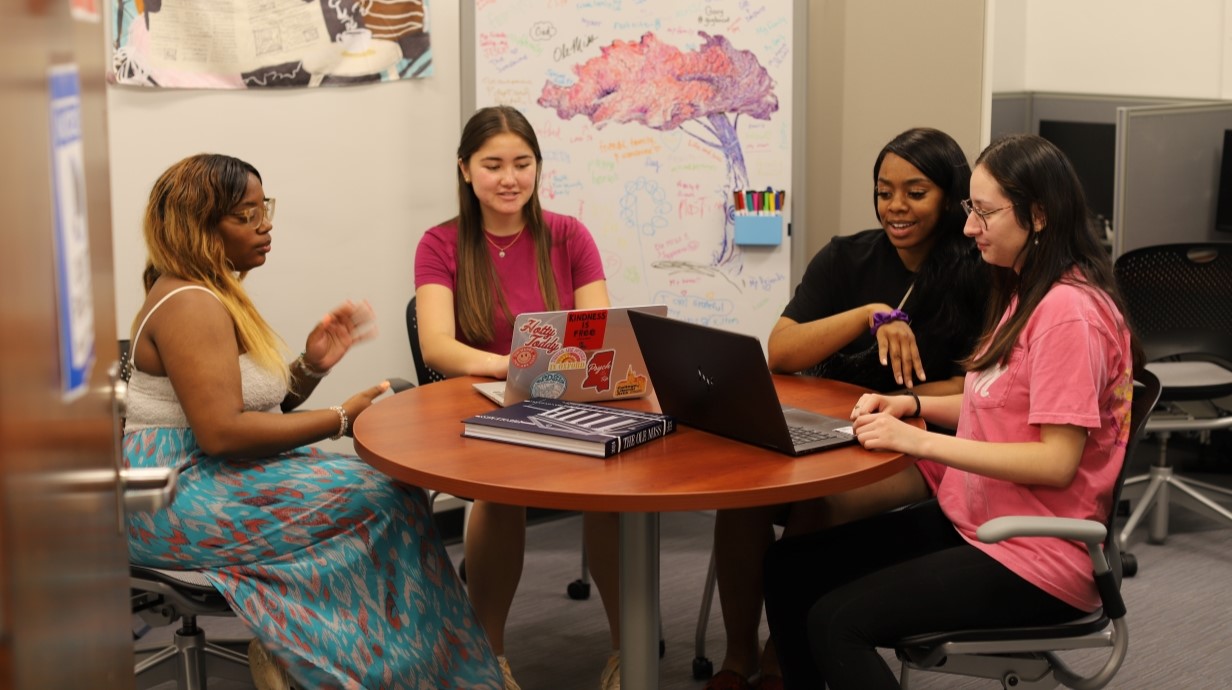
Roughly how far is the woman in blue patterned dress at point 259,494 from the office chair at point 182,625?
0.04 metres

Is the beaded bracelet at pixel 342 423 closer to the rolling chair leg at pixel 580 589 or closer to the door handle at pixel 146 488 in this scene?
the rolling chair leg at pixel 580 589

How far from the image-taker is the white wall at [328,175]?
132 inches

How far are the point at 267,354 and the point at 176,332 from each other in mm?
211

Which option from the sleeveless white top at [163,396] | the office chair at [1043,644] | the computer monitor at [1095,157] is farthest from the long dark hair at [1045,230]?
the computer monitor at [1095,157]

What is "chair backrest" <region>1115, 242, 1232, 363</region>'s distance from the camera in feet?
12.6

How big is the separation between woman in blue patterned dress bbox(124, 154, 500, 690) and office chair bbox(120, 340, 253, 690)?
0.04m

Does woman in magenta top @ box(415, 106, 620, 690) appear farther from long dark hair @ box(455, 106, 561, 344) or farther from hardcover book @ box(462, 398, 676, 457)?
hardcover book @ box(462, 398, 676, 457)

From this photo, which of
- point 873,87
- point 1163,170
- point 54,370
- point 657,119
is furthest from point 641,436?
point 1163,170

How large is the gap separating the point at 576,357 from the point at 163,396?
2.58ft

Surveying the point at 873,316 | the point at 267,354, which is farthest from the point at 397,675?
the point at 873,316

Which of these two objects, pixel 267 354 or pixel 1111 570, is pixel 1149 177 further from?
pixel 267 354

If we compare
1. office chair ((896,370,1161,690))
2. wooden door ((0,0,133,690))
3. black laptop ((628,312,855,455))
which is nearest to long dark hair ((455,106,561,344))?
black laptop ((628,312,855,455))

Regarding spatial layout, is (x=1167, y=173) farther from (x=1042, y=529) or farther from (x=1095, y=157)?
(x=1042, y=529)

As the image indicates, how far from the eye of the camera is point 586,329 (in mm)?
2383
